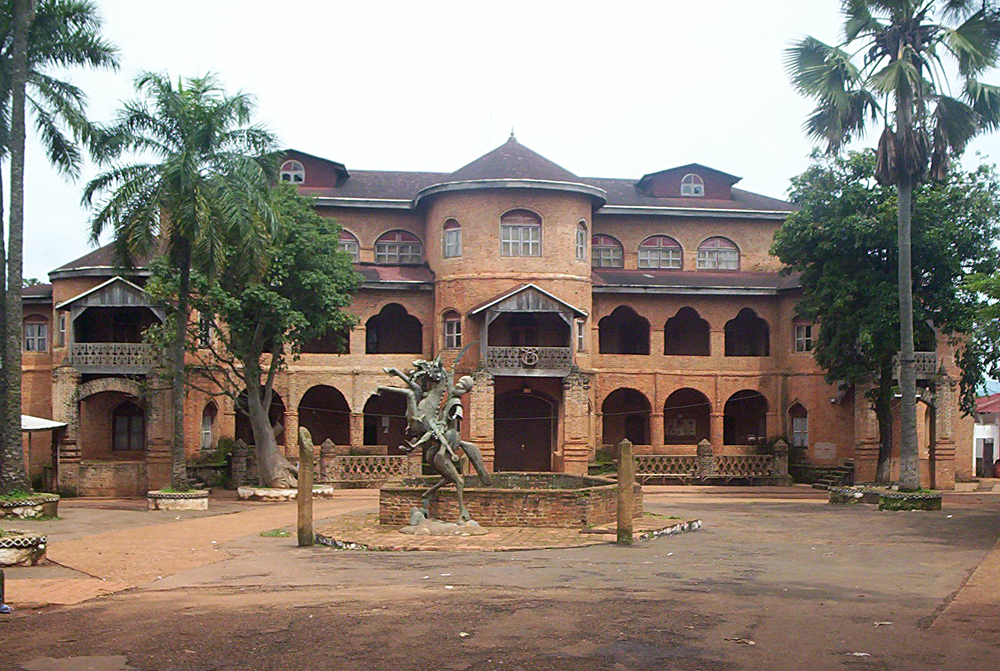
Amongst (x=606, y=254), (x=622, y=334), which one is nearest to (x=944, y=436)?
(x=622, y=334)

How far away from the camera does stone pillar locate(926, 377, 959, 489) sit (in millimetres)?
34406

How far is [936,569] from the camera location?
561 inches

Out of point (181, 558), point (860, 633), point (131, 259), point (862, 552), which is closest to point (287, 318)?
point (131, 259)

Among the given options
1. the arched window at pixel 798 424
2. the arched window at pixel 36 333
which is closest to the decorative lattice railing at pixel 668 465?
the arched window at pixel 798 424

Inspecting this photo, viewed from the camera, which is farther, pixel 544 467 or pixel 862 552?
pixel 544 467

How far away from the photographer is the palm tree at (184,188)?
25.6 meters

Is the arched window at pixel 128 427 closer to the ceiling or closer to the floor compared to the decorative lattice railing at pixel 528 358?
closer to the floor

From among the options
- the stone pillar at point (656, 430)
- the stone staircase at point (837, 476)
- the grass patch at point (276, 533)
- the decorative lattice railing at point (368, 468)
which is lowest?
the stone staircase at point (837, 476)

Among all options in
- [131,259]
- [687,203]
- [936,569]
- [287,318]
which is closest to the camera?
[936,569]

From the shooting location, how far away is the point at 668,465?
120 ft

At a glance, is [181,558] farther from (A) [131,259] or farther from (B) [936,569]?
(A) [131,259]

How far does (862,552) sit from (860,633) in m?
7.36

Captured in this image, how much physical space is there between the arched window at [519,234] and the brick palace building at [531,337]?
72mm

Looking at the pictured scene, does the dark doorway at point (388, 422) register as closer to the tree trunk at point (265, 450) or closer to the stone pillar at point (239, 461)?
the stone pillar at point (239, 461)
